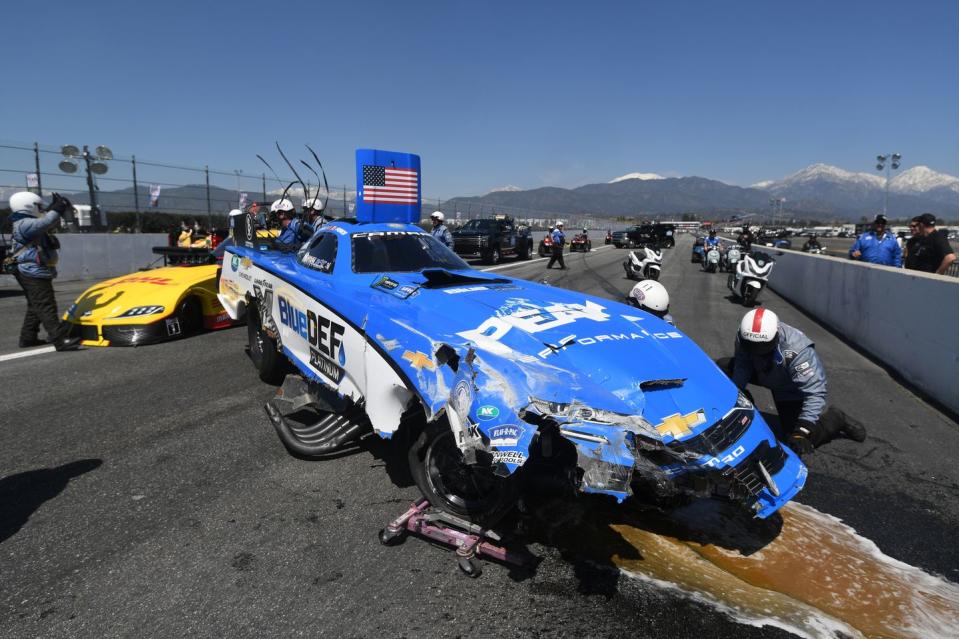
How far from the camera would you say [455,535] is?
2.78 meters

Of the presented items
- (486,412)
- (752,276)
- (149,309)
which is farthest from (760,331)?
(752,276)

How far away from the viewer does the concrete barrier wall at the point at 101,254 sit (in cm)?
1380

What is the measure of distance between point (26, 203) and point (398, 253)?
5394 mm

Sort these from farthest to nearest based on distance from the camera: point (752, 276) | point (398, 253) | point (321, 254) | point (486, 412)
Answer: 1. point (752, 276)
2. point (321, 254)
3. point (398, 253)
4. point (486, 412)

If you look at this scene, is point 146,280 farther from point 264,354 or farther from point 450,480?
point 450,480

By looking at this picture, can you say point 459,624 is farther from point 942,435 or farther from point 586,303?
point 942,435

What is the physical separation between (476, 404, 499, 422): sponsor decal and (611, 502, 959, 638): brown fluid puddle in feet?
3.48

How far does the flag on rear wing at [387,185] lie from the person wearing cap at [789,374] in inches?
155

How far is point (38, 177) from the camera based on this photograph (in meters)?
14.8

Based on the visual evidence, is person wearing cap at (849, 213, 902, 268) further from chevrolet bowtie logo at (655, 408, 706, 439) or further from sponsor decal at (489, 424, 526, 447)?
sponsor decal at (489, 424, 526, 447)

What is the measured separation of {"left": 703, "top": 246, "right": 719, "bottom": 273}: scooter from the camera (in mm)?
21188

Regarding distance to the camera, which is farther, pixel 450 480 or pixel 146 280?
pixel 146 280

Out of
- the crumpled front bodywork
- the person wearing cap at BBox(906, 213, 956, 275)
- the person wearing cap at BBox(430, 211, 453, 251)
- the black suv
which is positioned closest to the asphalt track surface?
the crumpled front bodywork

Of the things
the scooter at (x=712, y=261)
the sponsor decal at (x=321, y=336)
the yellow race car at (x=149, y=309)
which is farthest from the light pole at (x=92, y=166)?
the scooter at (x=712, y=261)
